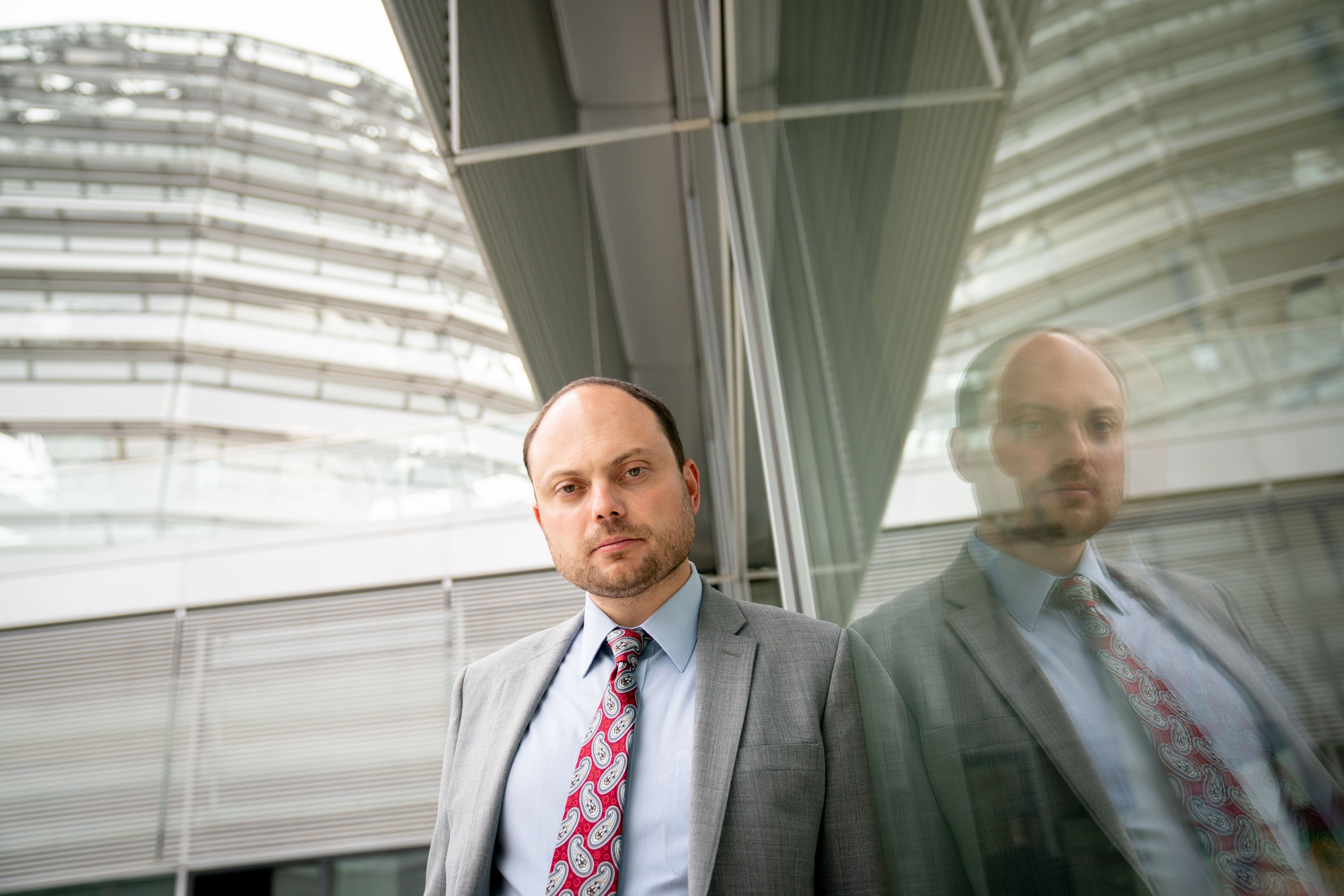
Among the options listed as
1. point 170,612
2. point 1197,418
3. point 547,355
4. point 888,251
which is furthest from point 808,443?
point 170,612

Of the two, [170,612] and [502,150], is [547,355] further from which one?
[170,612]

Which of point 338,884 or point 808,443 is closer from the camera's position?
point 808,443

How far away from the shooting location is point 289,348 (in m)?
20.8

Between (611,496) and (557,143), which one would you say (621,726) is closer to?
(611,496)

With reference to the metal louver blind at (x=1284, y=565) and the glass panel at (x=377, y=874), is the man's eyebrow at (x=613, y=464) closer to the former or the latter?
the metal louver blind at (x=1284, y=565)

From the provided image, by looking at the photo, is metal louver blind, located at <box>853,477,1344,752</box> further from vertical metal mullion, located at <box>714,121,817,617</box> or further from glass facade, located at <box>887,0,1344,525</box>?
vertical metal mullion, located at <box>714,121,817,617</box>

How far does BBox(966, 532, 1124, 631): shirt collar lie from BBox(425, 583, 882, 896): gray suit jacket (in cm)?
58

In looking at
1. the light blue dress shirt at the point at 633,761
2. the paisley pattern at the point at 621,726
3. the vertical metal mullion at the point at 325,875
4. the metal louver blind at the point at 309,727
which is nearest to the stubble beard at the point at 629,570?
the light blue dress shirt at the point at 633,761

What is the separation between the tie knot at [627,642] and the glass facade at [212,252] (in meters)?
18.0

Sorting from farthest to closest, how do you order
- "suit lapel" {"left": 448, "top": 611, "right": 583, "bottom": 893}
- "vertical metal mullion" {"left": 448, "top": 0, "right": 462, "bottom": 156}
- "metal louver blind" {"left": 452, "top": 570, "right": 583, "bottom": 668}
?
"metal louver blind" {"left": 452, "top": 570, "right": 583, "bottom": 668} → "vertical metal mullion" {"left": 448, "top": 0, "right": 462, "bottom": 156} → "suit lapel" {"left": 448, "top": 611, "right": 583, "bottom": 893}

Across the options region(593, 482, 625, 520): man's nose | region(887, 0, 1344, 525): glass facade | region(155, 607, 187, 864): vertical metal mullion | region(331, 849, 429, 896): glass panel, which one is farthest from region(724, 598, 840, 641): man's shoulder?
region(155, 607, 187, 864): vertical metal mullion

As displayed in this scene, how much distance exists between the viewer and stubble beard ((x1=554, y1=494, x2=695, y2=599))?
1.45 metres

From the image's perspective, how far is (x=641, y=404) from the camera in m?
1.60

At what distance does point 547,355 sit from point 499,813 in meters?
5.61
